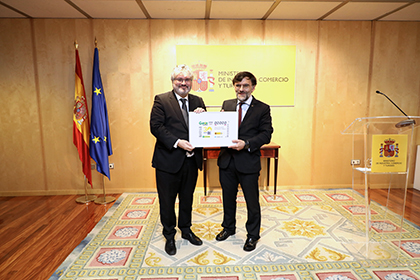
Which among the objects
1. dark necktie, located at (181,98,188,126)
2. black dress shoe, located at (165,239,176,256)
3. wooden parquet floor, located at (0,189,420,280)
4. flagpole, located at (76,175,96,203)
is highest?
dark necktie, located at (181,98,188,126)

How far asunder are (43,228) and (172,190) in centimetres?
172

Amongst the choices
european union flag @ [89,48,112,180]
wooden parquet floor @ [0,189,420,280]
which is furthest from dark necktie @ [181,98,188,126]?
european union flag @ [89,48,112,180]

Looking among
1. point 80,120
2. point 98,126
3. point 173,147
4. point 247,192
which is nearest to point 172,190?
point 173,147

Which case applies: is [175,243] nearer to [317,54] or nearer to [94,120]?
[94,120]

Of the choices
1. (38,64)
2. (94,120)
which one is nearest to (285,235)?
(94,120)

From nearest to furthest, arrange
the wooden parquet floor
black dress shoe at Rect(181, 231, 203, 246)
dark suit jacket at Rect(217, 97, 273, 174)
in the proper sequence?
1. the wooden parquet floor
2. dark suit jacket at Rect(217, 97, 273, 174)
3. black dress shoe at Rect(181, 231, 203, 246)

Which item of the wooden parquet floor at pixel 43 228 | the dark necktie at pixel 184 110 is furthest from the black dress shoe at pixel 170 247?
the dark necktie at pixel 184 110

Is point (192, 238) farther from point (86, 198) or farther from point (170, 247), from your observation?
point (86, 198)

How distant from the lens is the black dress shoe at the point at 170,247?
227cm

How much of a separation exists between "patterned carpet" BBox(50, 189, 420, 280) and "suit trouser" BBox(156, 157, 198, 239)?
29cm

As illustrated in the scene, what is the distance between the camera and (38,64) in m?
3.71

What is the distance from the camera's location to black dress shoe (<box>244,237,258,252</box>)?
2318mm

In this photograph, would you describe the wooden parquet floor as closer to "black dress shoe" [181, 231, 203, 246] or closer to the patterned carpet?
the patterned carpet

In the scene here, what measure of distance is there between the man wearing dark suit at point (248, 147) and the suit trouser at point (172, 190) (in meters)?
0.32
